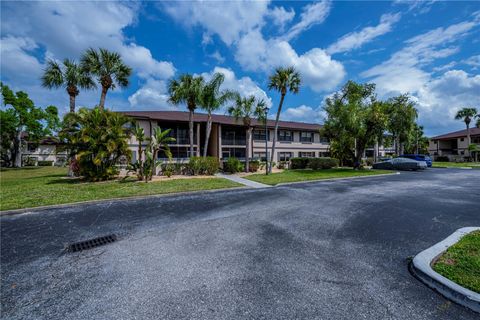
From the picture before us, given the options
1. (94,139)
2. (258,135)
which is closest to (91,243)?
(94,139)

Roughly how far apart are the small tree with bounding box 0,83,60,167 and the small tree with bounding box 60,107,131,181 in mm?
25908

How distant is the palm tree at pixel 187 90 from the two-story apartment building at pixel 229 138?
428 cm

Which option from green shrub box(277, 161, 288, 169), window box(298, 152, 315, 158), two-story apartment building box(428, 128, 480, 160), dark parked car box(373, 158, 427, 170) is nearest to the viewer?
dark parked car box(373, 158, 427, 170)

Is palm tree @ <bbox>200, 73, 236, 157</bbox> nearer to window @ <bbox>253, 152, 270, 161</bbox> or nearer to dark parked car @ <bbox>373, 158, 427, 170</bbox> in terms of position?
window @ <bbox>253, 152, 270, 161</bbox>

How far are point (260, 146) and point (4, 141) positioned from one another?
1691 inches

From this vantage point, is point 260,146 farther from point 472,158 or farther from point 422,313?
point 472,158

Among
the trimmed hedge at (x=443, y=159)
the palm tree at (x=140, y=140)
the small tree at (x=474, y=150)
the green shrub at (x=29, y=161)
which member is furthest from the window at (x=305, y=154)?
the green shrub at (x=29, y=161)

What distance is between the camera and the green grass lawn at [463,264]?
3.29 metres

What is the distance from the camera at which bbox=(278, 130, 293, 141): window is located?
30.9 metres

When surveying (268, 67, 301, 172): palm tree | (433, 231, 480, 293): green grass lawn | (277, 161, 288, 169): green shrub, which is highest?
(268, 67, 301, 172): palm tree

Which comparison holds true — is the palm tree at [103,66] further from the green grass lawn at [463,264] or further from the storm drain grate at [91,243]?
the green grass lawn at [463,264]

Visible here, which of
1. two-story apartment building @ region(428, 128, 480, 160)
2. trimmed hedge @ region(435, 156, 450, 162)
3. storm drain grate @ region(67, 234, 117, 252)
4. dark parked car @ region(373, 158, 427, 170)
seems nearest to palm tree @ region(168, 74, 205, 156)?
storm drain grate @ region(67, 234, 117, 252)

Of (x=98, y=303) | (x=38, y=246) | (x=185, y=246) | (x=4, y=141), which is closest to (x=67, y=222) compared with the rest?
(x=38, y=246)

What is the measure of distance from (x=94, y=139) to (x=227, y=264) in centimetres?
1619
